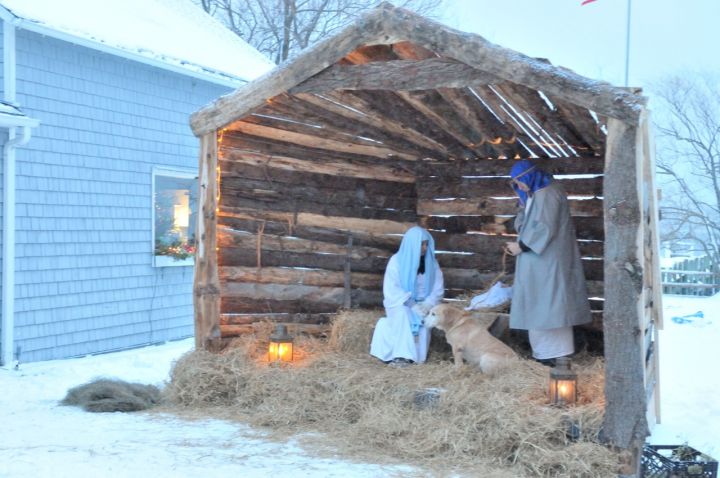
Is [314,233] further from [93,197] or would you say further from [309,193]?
[93,197]

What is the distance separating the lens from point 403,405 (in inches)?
256

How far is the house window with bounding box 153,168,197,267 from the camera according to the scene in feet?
39.7

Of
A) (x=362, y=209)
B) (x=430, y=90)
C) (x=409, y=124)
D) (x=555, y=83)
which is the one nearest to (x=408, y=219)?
(x=362, y=209)

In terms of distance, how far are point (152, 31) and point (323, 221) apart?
18.5ft

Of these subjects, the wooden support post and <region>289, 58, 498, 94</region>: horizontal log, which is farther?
the wooden support post

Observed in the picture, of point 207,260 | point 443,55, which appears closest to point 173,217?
point 207,260

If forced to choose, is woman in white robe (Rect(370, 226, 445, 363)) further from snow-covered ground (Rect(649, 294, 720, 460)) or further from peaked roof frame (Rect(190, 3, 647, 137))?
snow-covered ground (Rect(649, 294, 720, 460))

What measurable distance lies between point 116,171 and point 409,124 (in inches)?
202

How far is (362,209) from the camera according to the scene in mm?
8891

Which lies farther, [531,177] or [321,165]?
[321,165]

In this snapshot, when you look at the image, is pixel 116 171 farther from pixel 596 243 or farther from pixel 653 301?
pixel 653 301

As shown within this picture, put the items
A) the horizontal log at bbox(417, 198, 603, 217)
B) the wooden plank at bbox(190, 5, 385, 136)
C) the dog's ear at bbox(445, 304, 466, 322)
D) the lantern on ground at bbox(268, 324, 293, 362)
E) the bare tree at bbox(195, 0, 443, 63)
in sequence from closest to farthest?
the wooden plank at bbox(190, 5, 385, 136), the dog's ear at bbox(445, 304, 466, 322), the lantern on ground at bbox(268, 324, 293, 362), the horizontal log at bbox(417, 198, 603, 217), the bare tree at bbox(195, 0, 443, 63)

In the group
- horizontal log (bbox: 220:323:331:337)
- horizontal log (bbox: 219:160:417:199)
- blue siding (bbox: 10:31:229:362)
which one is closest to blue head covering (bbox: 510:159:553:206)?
horizontal log (bbox: 219:160:417:199)

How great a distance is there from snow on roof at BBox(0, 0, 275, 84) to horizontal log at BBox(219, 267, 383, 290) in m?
4.24
